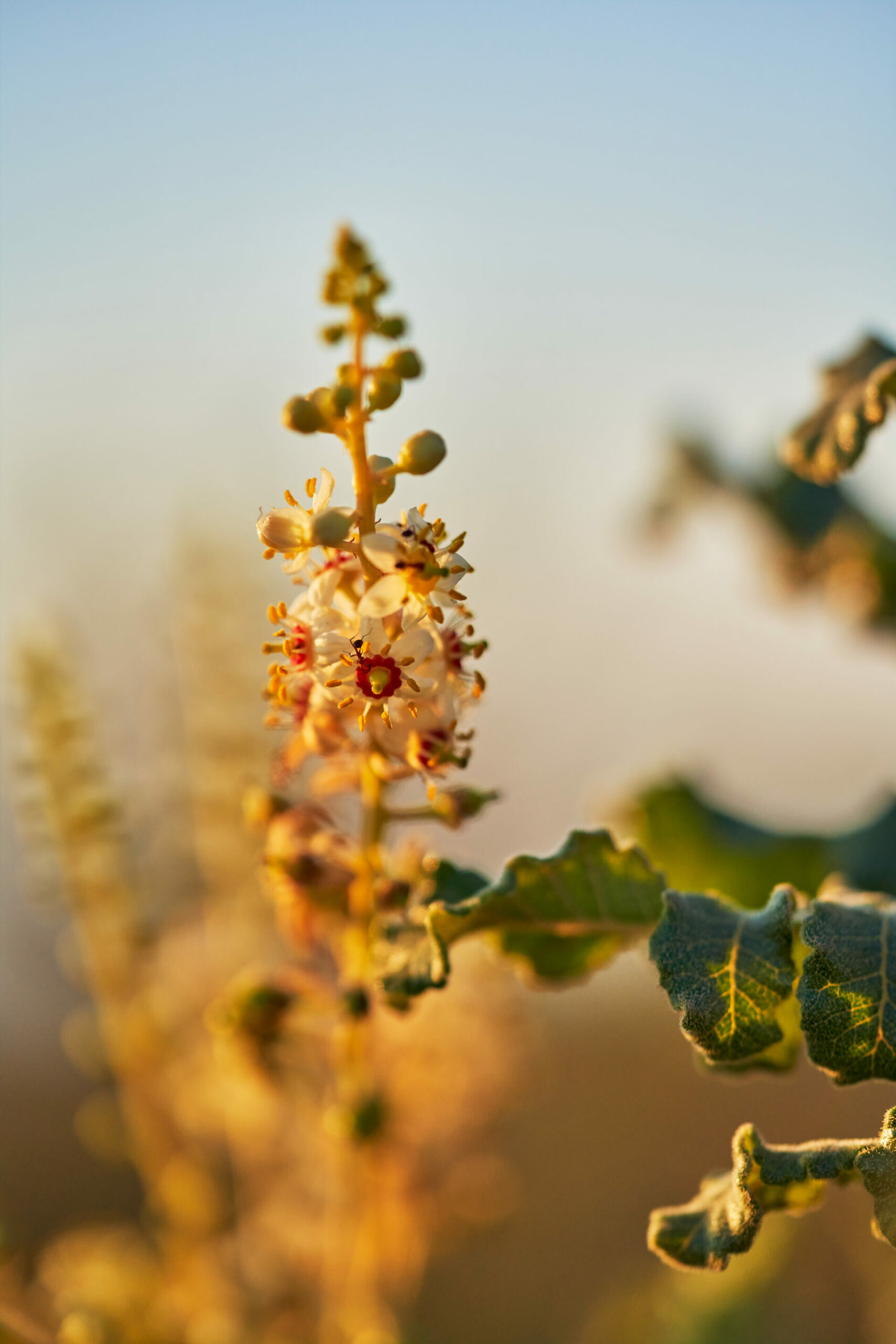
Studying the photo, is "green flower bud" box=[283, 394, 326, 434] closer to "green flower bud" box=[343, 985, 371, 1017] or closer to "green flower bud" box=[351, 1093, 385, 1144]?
"green flower bud" box=[343, 985, 371, 1017]

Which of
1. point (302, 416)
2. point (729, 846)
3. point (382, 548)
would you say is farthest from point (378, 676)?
point (729, 846)

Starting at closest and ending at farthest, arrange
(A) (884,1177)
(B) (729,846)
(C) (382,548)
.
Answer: (A) (884,1177) → (C) (382,548) → (B) (729,846)

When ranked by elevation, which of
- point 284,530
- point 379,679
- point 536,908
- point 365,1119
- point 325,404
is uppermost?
point 325,404

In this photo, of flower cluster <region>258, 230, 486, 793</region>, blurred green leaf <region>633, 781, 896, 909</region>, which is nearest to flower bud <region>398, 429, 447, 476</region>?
flower cluster <region>258, 230, 486, 793</region>

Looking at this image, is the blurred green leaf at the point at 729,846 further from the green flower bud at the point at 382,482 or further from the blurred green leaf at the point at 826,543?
the green flower bud at the point at 382,482

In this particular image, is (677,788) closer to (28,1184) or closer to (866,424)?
(866,424)

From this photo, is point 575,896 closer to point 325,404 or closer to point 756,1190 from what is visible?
point 756,1190

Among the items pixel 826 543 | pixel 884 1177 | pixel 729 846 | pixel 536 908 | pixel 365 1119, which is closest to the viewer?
pixel 884 1177
